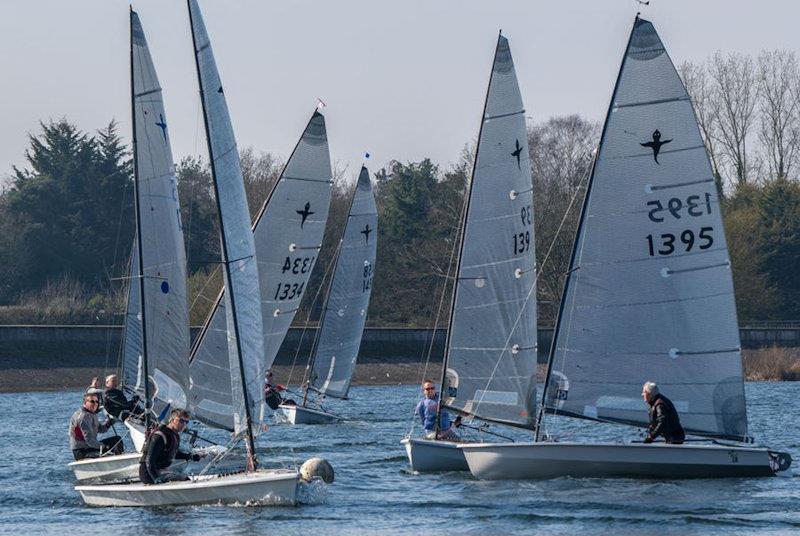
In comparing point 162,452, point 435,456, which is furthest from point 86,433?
point 435,456

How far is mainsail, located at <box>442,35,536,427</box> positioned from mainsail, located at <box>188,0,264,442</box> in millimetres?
4575

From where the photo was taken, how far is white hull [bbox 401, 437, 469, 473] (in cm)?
2486

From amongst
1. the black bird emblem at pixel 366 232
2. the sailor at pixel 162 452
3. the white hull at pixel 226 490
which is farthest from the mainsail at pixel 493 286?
the black bird emblem at pixel 366 232

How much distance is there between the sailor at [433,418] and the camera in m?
25.7

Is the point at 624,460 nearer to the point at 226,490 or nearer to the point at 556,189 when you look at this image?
the point at 226,490

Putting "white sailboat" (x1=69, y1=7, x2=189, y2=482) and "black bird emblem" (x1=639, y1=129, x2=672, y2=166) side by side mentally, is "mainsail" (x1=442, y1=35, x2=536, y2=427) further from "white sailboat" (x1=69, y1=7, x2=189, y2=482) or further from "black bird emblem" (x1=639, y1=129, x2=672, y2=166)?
"white sailboat" (x1=69, y1=7, x2=189, y2=482)

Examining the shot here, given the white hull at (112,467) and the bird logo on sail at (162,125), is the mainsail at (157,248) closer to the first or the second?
the bird logo on sail at (162,125)

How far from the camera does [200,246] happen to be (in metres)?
82.2

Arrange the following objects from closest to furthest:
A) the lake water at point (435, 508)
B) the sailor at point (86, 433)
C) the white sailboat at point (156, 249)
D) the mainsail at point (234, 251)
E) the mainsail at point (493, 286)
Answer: the lake water at point (435, 508)
the mainsail at point (234, 251)
the sailor at point (86, 433)
the white sailboat at point (156, 249)
the mainsail at point (493, 286)

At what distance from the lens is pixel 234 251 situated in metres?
21.9

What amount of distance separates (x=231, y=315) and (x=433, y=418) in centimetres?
553

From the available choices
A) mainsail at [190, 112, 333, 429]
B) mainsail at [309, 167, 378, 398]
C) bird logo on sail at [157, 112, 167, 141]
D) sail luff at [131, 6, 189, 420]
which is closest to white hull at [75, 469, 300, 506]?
sail luff at [131, 6, 189, 420]

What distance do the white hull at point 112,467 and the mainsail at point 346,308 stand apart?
619 inches

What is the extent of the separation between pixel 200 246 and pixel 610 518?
63.1 metres
